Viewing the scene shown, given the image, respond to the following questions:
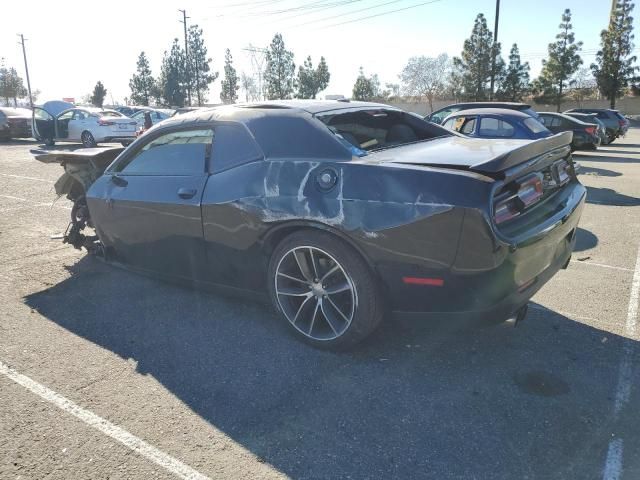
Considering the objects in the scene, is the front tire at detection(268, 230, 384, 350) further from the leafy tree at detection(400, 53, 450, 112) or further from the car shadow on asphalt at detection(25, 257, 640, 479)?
the leafy tree at detection(400, 53, 450, 112)

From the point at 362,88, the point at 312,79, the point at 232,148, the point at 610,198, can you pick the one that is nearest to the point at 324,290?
the point at 232,148

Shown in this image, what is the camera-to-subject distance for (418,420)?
2.71 meters

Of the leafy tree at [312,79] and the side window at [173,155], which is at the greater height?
the leafy tree at [312,79]

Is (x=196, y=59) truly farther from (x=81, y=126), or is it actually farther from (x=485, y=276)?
(x=485, y=276)

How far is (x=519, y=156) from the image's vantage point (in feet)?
9.73

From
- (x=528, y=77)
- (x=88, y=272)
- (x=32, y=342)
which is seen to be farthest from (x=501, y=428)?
(x=528, y=77)

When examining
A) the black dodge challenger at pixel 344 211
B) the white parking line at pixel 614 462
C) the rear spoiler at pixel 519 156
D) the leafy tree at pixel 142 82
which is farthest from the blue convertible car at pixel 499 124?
the leafy tree at pixel 142 82

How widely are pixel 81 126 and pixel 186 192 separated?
57.6 ft

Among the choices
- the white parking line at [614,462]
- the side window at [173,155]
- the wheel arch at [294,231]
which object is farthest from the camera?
the side window at [173,155]

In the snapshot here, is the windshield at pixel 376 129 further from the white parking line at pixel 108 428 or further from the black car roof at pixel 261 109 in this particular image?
the white parking line at pixel 108 428

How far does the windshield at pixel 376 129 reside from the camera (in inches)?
140

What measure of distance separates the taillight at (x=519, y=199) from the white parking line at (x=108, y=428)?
6.69 ft

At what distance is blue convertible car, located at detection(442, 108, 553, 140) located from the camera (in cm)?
955

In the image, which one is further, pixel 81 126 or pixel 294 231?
pixel 81 126
